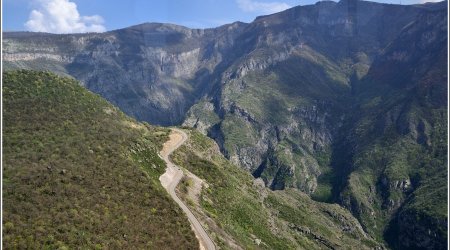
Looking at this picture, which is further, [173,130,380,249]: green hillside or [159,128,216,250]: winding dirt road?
[173,130,380,249]: green hillside

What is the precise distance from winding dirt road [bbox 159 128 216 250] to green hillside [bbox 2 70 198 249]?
3.19 m

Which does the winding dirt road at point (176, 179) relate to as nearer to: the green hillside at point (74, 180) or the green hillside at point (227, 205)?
the green hillside at point (227, 205)

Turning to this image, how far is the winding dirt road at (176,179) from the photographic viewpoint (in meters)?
86.9

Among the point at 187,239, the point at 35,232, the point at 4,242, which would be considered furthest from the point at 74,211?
the point at 187,239

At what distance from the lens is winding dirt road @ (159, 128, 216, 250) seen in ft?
285

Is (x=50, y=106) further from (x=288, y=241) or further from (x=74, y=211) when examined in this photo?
(x=288, y=241)

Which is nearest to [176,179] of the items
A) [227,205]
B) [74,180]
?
[227,205]

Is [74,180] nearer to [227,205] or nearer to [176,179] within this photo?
[176,179]

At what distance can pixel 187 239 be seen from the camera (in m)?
79.4

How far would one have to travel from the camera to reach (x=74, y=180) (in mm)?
80062

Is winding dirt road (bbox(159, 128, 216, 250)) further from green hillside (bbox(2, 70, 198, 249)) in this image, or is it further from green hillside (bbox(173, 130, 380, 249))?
green hillside (bbox(2, 70, 198, 249))

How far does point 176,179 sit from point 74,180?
1479 inches

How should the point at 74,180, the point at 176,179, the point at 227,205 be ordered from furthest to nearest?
the point at 227,205 < the point at 176,179 < the point at 74,180

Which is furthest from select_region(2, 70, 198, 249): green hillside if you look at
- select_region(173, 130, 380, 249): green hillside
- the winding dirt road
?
select_region(173, 130, 380, 249): green hillside
